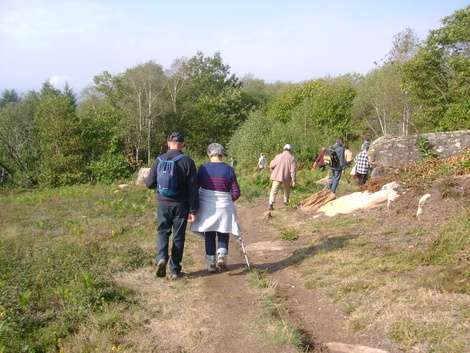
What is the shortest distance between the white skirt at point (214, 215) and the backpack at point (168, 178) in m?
0.55

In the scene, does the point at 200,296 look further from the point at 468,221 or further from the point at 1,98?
the point at 1,98

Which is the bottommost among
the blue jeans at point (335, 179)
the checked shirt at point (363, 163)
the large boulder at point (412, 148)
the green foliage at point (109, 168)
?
the green foliage at point (109, 168)

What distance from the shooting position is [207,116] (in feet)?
117

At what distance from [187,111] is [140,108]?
18.0 ft

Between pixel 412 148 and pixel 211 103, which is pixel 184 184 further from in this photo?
pixel 211 103

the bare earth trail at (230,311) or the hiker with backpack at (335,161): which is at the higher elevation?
the hiker with backpack at (335,161)

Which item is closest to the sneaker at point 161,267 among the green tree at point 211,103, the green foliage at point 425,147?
the green foliage at point 425,147

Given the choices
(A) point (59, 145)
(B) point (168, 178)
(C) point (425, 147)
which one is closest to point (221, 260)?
(B) point (168, 178)

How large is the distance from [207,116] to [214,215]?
100 feet

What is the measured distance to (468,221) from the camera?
5.82 m

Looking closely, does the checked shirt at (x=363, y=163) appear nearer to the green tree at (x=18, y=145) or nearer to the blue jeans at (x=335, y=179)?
the blue jeans at (x=335, y=179)

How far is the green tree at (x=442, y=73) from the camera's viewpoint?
19.0m

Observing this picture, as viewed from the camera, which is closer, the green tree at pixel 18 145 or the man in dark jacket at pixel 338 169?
the man in dark jacket at pixel 338 169

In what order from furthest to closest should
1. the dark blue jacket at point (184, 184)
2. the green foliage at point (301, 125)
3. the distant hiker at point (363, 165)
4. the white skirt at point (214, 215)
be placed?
1. the green foliage at point (301, 125)
2. the distant hiker at point (363, 165)
3. the white skirt at point (214, 215)
4. the dark blue jacket at point (184, 184)
